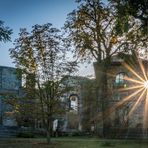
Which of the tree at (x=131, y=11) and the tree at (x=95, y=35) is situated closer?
the tree at (x=131, y=11)

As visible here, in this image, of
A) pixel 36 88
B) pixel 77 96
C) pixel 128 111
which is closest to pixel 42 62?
pixel 36 88

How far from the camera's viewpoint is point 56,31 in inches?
1158

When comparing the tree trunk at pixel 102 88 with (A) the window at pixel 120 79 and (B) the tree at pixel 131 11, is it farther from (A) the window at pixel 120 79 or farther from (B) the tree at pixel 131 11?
(B) the tree at pixel 131 11

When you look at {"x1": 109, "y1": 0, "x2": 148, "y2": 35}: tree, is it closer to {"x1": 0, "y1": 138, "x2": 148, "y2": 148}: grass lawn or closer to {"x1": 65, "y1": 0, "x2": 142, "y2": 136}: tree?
{"x1": 0, "y1": 138, "x2": 148, "y2": 148}: grass lawn

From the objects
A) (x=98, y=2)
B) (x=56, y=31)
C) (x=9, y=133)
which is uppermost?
(x=98, y=2)

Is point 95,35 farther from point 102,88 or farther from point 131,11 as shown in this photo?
point 131,11

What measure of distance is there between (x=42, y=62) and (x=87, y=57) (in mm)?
18317

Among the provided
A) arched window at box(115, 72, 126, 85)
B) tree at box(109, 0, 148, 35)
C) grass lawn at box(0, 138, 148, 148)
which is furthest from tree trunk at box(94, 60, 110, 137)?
tree at box(109, 0, 148, 35)

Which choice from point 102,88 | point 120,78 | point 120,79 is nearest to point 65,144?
point 102,88

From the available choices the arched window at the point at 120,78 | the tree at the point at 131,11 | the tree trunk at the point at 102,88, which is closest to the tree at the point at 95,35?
the tree trunk at the point at 102,88

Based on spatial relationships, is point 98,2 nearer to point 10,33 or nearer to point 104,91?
point 104,91

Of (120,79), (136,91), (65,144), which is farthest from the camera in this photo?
(120,79)

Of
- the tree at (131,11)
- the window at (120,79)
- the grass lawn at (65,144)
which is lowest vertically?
the grass lawn at (65,144)

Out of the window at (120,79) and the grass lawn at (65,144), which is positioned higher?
the window at (120,79)
